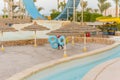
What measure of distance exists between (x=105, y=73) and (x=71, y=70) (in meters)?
2.08

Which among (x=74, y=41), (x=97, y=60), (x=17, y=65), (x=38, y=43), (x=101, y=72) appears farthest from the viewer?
(x=74, y=41)

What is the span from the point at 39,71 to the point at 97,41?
11.4m

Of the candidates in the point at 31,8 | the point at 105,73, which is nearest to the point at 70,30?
the point at 105,73

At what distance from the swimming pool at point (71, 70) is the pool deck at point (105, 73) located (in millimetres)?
620

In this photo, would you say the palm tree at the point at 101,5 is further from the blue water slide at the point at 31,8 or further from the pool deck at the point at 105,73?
the pool deck at the point at 105,73

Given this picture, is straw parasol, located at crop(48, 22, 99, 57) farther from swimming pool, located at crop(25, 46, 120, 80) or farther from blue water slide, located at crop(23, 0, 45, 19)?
blue water slide, located at crop(23, 0, 45, 19)

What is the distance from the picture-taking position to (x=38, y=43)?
61.7ft

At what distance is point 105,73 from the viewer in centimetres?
786

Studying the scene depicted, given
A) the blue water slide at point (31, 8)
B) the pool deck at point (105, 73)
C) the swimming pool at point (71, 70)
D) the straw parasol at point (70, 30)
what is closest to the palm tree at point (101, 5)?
the blue water slide at point (31, 8)

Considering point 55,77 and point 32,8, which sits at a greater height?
point 32,8

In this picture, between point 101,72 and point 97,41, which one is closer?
point 101,72

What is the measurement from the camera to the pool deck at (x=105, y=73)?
7.26m

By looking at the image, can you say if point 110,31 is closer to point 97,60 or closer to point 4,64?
point 97,60

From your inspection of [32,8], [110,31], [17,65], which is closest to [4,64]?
[17,65]
